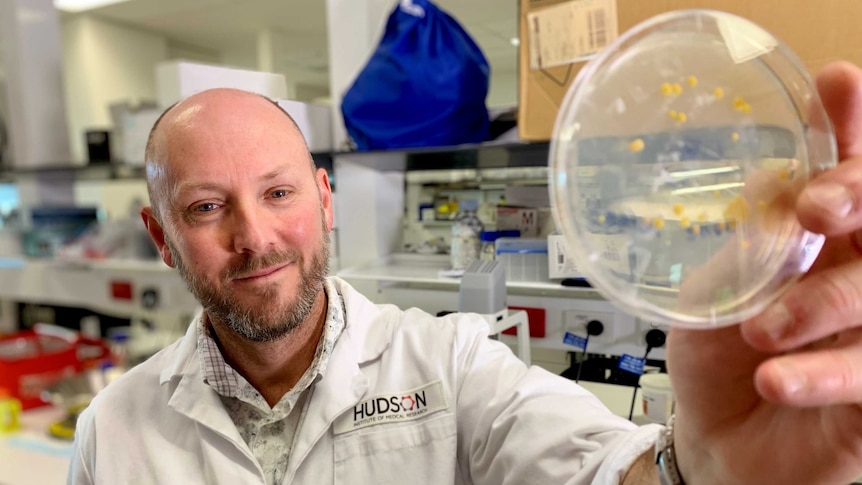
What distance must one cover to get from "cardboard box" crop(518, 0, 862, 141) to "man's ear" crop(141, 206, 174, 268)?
66 cm

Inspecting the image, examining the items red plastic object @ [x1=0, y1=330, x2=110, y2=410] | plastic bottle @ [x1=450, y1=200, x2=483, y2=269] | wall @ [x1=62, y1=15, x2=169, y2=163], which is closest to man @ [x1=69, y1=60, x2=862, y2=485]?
plastic bottle @ [x1=450, y1=200, x2=483, y2=269]

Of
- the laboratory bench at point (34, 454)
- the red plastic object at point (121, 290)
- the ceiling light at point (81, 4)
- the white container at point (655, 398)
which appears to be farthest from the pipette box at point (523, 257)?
the ceiling light at point (81, 4)

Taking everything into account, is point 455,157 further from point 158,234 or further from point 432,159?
point 158,234

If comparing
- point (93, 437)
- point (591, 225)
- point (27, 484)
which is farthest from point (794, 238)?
point (27, 484)

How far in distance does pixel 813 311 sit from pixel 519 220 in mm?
561

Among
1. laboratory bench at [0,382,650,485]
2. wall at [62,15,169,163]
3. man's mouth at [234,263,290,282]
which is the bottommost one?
laboratory bench at [0,382,650,485]

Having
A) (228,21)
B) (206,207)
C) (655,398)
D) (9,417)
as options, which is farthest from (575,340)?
(228,21)

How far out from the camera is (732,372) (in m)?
0.51

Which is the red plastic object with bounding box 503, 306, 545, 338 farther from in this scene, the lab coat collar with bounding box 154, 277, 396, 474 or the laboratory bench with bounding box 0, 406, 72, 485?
the laboratory bench with bounding box 0, 406, 72, 485

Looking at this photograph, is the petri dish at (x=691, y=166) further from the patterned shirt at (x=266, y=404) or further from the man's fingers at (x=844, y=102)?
the patterned shirt at (x=266, y=404)

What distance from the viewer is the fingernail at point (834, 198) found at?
0.40m

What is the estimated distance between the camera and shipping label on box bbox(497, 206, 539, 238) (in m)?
0.92

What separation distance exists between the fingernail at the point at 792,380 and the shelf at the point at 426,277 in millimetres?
402

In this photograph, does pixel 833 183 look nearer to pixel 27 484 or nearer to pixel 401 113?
pixel 401 113
